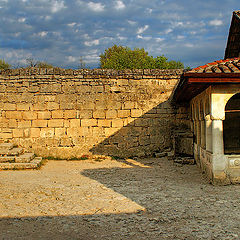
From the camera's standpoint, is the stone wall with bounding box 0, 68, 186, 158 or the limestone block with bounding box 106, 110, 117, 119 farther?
the limestone block with bounding box 106, 110, 117, 119

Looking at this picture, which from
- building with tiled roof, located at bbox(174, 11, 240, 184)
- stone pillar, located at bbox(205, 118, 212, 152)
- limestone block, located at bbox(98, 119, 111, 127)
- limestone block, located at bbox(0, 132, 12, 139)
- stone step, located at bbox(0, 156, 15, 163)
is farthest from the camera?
limestone block, located at bbox(98, 119, 111, 127)

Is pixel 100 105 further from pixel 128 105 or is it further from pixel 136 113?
pixel 136 113

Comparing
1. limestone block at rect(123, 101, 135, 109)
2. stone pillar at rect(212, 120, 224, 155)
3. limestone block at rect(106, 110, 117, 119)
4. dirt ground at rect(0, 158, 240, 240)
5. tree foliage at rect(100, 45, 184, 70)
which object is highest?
tree foliage at rect(100, 45, 184, 70)

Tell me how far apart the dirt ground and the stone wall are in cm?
242

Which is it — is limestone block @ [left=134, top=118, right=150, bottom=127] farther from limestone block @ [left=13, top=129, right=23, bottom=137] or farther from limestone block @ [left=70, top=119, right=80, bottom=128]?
limestone block @ [left=13, top=129, right=23, bottom=137]

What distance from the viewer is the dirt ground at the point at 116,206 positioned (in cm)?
395

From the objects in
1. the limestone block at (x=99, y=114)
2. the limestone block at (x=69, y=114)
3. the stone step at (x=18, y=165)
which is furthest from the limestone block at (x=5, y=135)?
the limestone block at (x=99, y=114)

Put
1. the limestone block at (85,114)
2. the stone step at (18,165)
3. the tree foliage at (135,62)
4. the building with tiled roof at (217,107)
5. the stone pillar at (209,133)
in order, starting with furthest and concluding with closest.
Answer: the tree foliage at (135,62)
the limestone block at (85,114)
the stone step at (18,165)
the stone pillar at (209,133)
the building with tiled roof at (217,107)

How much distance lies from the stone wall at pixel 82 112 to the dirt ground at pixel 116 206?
242cm

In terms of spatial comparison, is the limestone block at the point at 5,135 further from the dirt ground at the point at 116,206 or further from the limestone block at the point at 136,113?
the limestone block at the point at 136,113

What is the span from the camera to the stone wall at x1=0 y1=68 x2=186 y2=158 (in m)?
10.4

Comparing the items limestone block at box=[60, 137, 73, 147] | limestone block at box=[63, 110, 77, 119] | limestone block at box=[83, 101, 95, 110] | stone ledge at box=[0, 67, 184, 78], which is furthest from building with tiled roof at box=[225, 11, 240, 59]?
limestone block at box=[60, 137, 73, 147]

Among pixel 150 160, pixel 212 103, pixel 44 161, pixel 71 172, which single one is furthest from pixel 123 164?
pixel 212 103

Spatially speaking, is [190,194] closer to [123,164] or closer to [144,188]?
[144,188]
